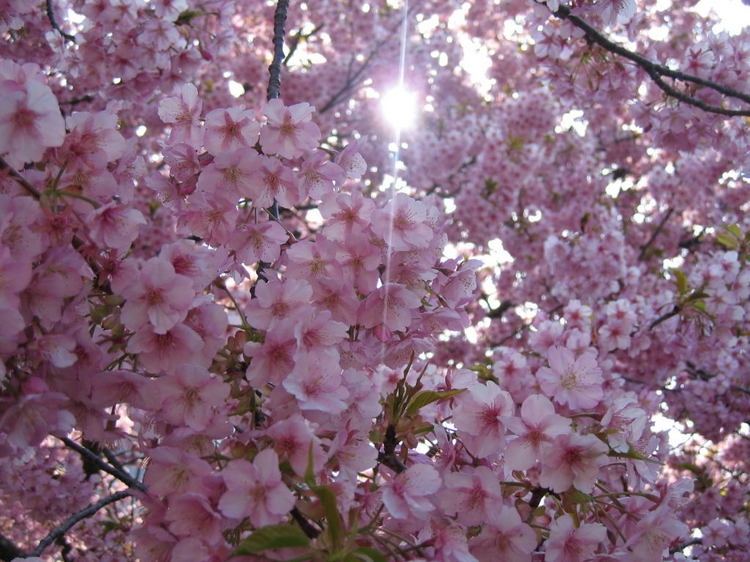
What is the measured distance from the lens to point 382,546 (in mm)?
1364

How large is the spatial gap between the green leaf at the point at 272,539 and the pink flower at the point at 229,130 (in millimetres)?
982

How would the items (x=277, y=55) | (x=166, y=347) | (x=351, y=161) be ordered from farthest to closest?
(x=277, y=55) < (x=351, y=161) < (x=166, y=347)

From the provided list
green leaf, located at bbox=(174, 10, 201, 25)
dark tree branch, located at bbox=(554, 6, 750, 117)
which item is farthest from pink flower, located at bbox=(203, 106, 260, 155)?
green leaf, located at bbox=(174, 10, 201, 25)

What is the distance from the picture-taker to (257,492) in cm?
122

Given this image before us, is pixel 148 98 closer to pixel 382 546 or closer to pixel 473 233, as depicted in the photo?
pixel 382 546

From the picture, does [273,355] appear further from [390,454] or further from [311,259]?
[390,454]

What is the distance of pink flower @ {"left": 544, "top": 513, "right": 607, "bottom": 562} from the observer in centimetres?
148

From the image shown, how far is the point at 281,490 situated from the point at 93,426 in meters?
0.51

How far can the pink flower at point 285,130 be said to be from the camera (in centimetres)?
171

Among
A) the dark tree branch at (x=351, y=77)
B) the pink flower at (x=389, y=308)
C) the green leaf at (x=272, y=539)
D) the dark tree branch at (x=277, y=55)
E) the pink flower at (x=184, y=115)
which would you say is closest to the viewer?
the green leaf at (x=272, y=539)

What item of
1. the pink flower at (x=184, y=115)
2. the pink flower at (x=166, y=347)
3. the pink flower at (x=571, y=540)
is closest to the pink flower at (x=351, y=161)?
the pink flower at (x=184, y=115)

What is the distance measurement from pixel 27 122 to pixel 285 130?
625 millimetres

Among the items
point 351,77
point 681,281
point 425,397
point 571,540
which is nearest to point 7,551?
point 425,397

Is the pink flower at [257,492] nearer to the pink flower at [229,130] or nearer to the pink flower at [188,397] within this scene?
the pink flower at [188,397]
